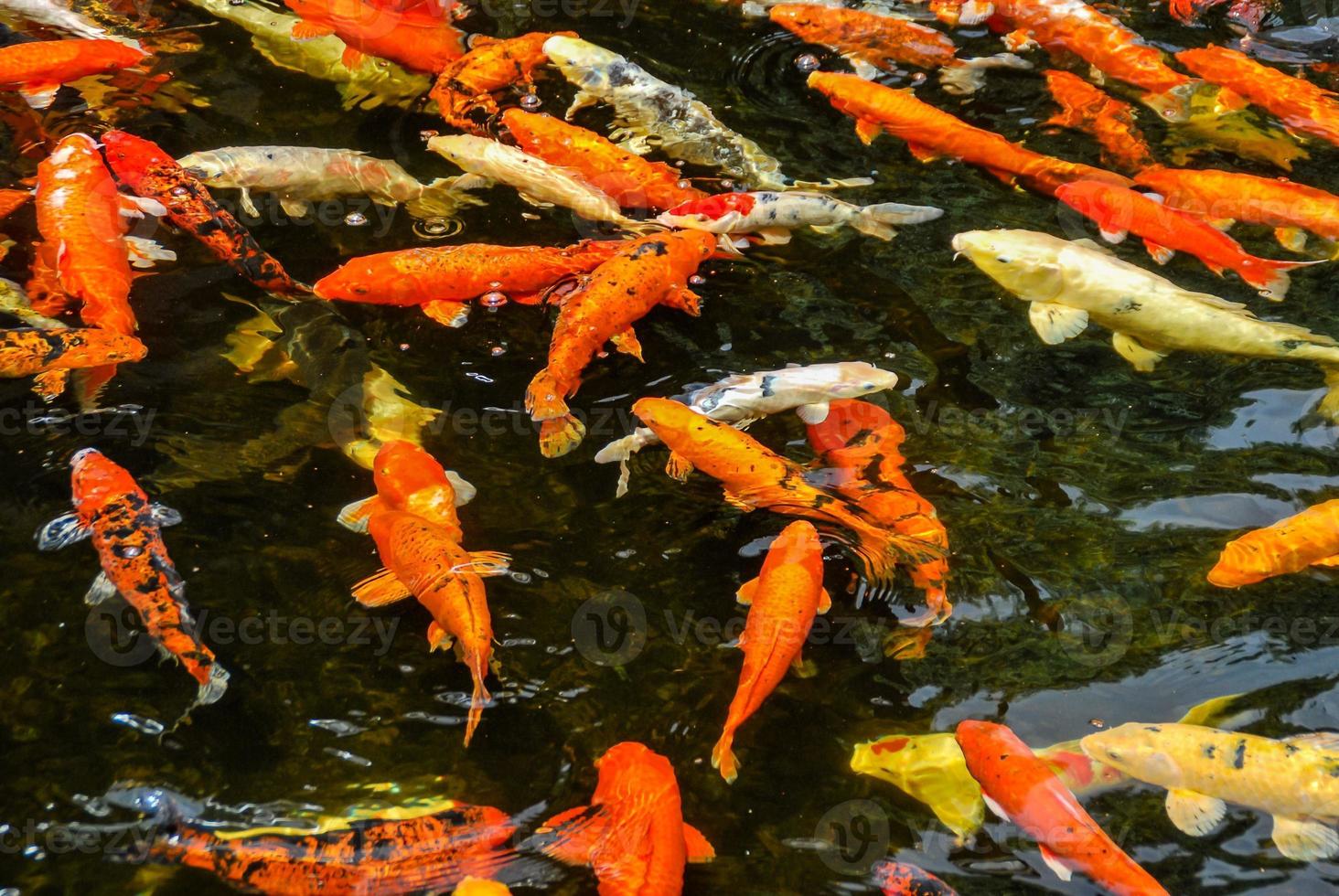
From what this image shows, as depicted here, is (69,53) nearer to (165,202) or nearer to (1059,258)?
(165,202)

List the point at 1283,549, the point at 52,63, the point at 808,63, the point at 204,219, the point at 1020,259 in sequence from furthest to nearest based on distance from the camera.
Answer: the point at 808,63, the point at 52,63, the point at 1020,259, the point at 204,219, the point at 1283,549

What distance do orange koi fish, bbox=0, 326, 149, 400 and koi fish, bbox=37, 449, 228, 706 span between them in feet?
1.41

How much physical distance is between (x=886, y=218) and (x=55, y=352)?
3.91 m

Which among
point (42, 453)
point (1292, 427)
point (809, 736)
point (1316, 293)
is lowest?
point (809, 736)

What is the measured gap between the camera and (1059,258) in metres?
5.07

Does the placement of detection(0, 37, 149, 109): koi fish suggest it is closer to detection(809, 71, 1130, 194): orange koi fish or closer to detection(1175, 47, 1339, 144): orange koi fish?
detection(809, 71, 1130, 194): orange koi fish

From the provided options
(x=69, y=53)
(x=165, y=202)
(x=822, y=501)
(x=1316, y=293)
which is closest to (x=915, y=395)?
(x=822, y=501)

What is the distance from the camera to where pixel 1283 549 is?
158 inches

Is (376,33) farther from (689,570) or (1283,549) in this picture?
(1283,549)

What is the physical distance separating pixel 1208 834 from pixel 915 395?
6.99 ft

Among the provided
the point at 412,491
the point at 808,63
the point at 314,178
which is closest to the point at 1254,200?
the point at 808,63

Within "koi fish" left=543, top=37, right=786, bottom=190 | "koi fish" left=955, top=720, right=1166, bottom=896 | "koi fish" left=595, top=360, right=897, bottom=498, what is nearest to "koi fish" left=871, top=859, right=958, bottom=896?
"koi fish" left=955, top=720, right=1166, bottom=896

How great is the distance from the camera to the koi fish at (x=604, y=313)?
453 cm

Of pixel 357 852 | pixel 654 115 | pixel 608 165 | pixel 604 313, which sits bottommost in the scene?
pixel 357 852
